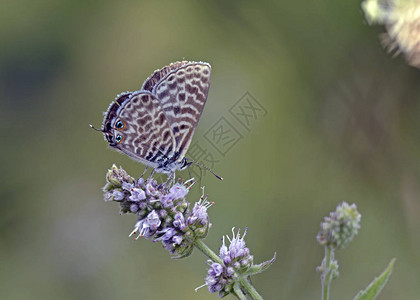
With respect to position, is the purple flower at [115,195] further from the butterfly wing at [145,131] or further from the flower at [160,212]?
the butterfly wing at [145,131]

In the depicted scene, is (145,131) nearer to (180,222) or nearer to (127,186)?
(127,186)

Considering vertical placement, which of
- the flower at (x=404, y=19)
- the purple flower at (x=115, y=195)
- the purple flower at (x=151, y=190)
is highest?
the flower at (x=404, y=19)

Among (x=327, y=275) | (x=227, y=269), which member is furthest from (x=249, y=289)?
(x=327, y=275)

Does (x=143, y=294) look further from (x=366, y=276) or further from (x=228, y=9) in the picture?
(x=228, y=9)


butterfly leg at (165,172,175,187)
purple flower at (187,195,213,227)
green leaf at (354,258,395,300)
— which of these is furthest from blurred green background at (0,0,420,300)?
green leaf at (354,258,395,300)

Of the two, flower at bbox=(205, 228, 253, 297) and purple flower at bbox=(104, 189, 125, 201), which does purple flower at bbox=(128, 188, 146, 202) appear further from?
flower at bbox=(205, 228, 253, 297)

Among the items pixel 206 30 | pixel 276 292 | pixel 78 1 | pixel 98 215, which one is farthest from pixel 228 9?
pixel 276 292

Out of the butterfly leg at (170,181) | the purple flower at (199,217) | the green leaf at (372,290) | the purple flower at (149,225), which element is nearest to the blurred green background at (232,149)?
the butterfly leg at (170,181)
